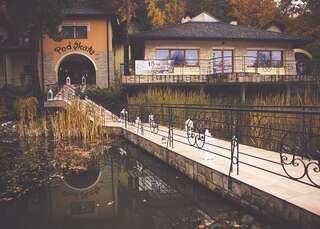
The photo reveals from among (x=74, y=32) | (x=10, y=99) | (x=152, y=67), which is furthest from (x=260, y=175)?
(x=74, y=32)

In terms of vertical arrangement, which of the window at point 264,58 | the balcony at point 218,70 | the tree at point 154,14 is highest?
the tree at point 154,14

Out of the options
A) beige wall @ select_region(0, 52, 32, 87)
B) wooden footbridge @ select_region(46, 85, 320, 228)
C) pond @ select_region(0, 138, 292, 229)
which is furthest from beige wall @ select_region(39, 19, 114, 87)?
wooden footbridge @ select_region(46, 85, 320, 228)

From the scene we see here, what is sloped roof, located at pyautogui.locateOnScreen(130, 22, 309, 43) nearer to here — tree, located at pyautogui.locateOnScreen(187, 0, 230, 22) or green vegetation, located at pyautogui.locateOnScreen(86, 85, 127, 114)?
green vegetation, located at pyautogui.locateOnScreen(86, 85, 127, 114)

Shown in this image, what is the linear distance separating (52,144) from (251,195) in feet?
27.9

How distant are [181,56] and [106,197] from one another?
1796cm

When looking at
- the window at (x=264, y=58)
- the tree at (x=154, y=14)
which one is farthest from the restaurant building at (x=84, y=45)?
the window at (x=264, y=58)

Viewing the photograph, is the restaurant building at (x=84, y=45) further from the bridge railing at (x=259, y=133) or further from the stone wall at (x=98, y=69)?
the bridge railing at (x=259, y=133)

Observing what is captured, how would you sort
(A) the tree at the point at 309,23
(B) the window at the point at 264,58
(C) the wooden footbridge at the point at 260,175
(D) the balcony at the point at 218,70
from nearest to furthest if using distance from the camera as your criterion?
(C) the wooden footbridge at the point at 260,175 → (D) the balcony at the point at 218,70 → (B) the window at the point at 264,58 → (A) the tree at the point at 309,23

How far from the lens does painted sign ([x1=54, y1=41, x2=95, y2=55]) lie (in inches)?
939

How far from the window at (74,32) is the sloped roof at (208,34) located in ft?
13.7

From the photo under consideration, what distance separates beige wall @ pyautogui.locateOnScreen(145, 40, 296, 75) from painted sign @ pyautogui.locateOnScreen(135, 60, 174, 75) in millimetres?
1489

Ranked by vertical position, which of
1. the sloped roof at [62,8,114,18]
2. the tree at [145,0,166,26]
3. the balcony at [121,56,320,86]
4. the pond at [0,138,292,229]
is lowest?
the pond at [0,138,292,229]

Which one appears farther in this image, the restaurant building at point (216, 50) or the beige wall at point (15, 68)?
the beige wall at point (15, 68)

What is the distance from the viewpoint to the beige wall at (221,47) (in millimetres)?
22614
